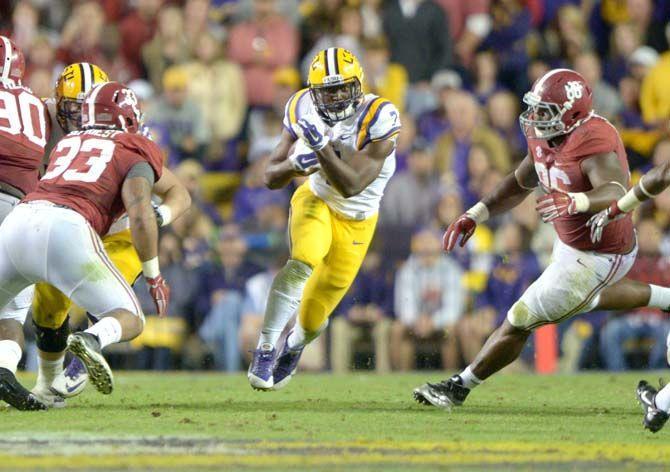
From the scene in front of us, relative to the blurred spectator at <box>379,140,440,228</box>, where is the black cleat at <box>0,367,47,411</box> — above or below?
above

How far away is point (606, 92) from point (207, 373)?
17.4 ft

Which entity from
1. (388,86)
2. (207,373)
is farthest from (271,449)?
(388,86)

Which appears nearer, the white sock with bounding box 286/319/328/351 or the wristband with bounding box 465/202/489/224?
the wristband with bounding box 465/202/489/224

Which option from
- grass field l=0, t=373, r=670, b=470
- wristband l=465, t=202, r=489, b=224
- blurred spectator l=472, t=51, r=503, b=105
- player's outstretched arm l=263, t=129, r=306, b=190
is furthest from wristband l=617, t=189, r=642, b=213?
blurred spectator l=472, t=51, r=503, b=105

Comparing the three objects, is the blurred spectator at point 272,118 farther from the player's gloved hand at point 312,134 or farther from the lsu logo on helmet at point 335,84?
the player's gloved hand at point 312,134

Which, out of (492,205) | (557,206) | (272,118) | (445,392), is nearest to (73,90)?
(492,205)

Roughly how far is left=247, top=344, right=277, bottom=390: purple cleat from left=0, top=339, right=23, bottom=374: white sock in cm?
162

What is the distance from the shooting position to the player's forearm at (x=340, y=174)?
26.8ft

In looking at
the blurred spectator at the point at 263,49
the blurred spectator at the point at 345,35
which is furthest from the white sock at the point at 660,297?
the blurred spectator at the point at 263,49

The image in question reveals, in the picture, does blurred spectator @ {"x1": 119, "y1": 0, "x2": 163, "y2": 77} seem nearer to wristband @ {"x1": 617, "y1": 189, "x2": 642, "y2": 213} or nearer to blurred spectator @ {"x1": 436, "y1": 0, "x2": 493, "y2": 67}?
blurred spectator @ {"x1": 436, "y1": 0, "x2": 493, "y2": 67}

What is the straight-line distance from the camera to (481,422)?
764 centimetres

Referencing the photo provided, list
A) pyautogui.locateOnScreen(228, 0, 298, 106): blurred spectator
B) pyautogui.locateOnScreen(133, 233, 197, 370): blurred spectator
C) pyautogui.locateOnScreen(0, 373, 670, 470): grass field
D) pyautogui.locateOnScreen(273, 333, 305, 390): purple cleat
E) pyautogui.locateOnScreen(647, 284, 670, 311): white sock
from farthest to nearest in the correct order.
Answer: pyautogui.locateOnScreen(228, 0, 298, 106): blurred spectator, pyautogui.locateOnScreen(133, 233, 197, 370): blurred spectator, pyautogui.locateOnScreen(273, 333, 305, 390): purple cleat, pyautogui.locateOnScreen(647, 284, 670, 311): white sock, pyautogui.locateOnScreen(0, 373, 670, 470): grass field

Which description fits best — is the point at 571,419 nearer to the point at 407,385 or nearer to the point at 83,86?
the point at 407,385

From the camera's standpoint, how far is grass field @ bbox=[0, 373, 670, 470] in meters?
6.02
